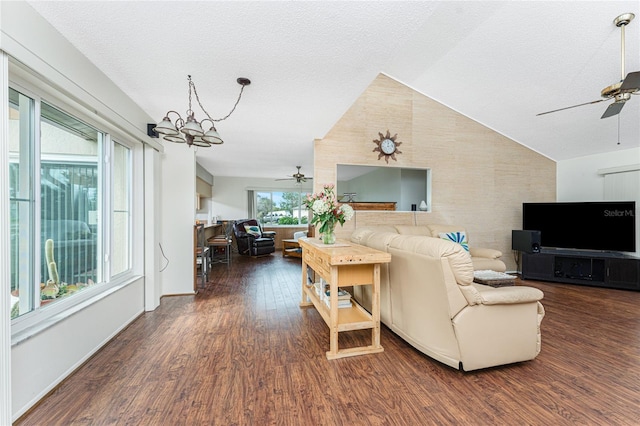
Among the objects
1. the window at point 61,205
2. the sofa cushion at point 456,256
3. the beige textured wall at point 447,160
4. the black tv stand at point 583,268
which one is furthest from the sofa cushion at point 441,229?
the window at point 61,205

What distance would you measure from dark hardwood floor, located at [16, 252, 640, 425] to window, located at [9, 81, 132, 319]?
669 millimetres

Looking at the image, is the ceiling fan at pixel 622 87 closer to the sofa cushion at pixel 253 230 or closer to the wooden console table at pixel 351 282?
the wooden console table at pixel 351 282

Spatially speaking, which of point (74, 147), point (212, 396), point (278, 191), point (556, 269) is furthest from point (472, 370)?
point (278, 191)

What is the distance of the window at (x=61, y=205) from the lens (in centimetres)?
159

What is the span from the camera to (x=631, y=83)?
2.18 meters

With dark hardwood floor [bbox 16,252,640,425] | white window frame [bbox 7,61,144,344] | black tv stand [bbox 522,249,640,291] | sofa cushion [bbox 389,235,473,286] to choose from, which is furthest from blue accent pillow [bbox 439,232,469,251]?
white window frame [bbox 7,61,144,344]

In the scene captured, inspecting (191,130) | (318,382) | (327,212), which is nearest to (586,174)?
(327,212)

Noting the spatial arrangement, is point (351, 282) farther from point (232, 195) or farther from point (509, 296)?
point (232, 195)

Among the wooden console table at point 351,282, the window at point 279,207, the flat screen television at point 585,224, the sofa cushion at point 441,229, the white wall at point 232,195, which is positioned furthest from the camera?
the window at point 279,207

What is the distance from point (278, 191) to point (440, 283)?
7625 millimetres

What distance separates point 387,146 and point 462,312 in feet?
11.0

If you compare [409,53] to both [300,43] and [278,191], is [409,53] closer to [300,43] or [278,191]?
[300,43]

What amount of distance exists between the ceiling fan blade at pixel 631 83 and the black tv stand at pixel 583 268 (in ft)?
10.2

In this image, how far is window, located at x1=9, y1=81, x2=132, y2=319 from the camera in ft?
5.21
